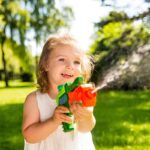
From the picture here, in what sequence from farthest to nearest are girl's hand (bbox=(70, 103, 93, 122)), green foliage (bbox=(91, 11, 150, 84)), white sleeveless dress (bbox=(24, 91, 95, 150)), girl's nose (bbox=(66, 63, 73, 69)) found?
green foliage (bbox=(91, 11, 150, 84)), white sleeveless dress (bbox=(24, 91, 95, 150)), girl's nose (bbox=(66, 63, 73, 69)), girl's hand (bbox=(70, 103, 93, 122))

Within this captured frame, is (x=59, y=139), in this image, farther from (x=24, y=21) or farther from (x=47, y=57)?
(x=24, y=21)

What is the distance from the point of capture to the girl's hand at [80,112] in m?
3.35

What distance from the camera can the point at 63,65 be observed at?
3779mm

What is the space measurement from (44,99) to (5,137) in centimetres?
476

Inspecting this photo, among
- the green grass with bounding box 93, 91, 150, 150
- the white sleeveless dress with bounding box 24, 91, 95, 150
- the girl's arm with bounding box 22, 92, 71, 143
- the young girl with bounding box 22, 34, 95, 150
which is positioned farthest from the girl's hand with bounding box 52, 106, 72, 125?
the green grass with bounding box 93, 91, 150, 150

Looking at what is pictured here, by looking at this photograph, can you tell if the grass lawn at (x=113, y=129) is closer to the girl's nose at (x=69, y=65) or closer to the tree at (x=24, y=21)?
the girl's nose at (x=69, y=65)

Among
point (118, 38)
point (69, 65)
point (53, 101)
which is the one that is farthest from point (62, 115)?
point (118, 38)

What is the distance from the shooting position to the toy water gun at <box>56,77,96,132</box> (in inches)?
126

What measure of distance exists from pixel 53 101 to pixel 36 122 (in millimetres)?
253

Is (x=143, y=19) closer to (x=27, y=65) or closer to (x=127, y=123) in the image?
(x=127, y=123)

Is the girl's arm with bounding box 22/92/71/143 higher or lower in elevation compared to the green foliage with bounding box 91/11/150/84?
lower

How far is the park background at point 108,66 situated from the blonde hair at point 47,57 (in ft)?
0.78

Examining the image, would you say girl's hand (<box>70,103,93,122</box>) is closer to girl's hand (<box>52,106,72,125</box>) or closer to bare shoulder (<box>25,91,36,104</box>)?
girl's hand (<box>52,106,72,125</box>)

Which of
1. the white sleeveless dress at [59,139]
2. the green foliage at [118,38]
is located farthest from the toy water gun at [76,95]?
the green foliage at [118,38]
